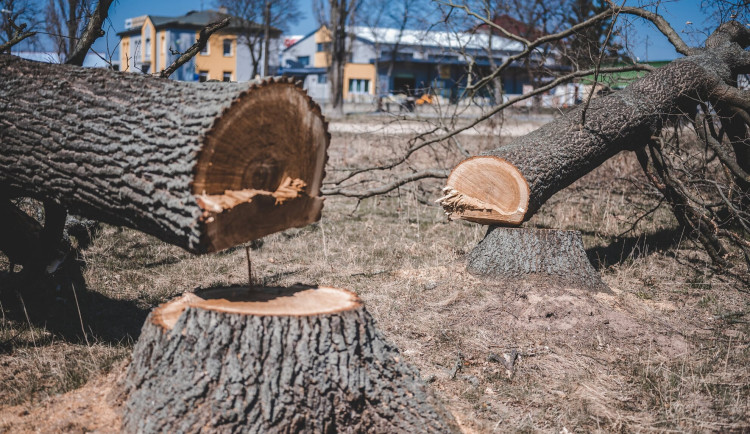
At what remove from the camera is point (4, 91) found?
3.04m

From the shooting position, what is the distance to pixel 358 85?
51.9m

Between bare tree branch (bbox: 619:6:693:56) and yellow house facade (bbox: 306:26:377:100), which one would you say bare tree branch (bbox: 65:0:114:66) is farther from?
yellow house facade (bbox: 306:26:377:100)

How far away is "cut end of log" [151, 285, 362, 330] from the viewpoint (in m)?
2.62

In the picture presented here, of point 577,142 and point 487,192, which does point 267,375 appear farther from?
point 577,142

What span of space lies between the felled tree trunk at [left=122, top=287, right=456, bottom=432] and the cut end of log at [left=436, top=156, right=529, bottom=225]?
249 cm

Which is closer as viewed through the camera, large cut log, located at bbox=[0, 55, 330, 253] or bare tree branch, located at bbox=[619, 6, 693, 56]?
large cut log, located at bbox=[0, 55, 330, 253]

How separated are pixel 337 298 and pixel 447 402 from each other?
957 millimetres

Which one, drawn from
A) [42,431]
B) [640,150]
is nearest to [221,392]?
[42,431]

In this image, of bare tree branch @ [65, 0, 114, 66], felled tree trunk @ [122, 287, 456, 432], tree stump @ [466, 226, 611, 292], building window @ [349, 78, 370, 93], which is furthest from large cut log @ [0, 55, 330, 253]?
building window @ [349, 78, 370, 93]

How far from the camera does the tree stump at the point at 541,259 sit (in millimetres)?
4820

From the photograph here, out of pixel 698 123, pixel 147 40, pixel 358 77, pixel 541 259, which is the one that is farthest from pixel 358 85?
pixel 541 259

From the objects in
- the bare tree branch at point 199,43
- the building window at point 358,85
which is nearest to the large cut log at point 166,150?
the bare tree branch at point 199,43

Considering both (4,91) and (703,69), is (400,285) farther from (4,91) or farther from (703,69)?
(703,69)

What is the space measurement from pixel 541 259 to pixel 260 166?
2928 millimetres
